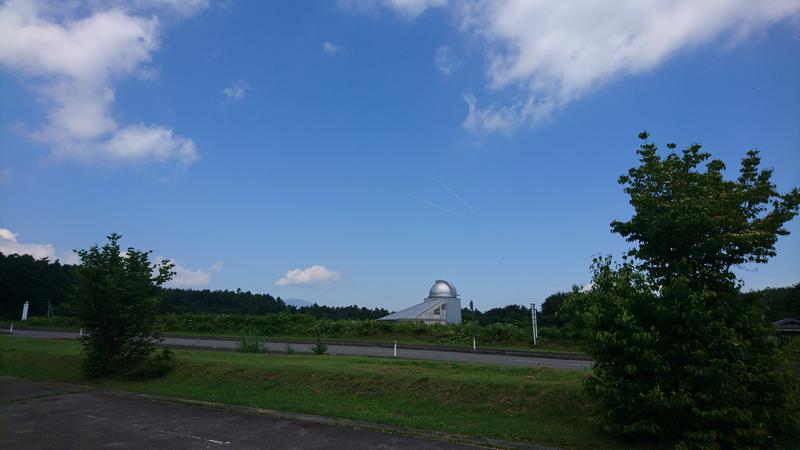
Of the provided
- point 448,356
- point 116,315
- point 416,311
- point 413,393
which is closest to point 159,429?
point 413,393

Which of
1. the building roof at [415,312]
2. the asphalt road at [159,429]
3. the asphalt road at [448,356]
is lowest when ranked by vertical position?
the asphalt road at [159,429]

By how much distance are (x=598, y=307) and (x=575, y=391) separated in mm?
2510

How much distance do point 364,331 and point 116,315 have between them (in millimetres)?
18942

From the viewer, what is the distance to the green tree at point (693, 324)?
7012mm

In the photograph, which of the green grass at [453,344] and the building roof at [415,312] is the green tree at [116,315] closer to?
the green grass at [453,344]

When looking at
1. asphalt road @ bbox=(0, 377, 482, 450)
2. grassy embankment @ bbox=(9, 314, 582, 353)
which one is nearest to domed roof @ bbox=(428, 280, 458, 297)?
grassy embankment @ bbox=(9, 314, 582, 353)

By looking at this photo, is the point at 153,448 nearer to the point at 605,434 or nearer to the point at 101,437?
the point at 101,437

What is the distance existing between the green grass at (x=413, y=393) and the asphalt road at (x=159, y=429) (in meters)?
0.83

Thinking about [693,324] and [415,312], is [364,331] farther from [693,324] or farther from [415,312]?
[693,324]

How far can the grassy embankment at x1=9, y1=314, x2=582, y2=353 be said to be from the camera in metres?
28.4

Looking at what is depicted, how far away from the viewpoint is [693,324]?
7.32 meters

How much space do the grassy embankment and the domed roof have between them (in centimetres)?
1654

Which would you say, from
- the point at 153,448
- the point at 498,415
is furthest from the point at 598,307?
the point at 153,448

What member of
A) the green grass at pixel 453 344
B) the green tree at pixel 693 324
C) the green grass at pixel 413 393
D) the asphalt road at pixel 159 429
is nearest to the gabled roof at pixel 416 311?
the green grass at pixel 453 344
